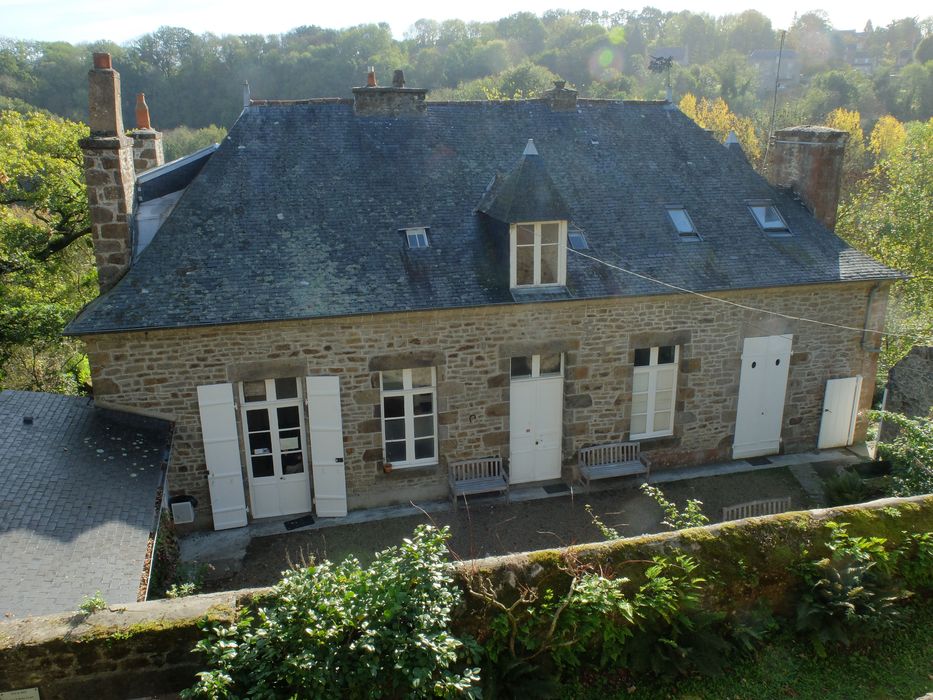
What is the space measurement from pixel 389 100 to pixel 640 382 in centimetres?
677

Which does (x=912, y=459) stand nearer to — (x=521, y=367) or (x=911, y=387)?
(x=911, y=387)

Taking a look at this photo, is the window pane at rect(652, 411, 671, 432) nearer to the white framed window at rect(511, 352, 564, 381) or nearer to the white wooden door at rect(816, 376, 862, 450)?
the white framed window at rect(511, 352, 564, 381)

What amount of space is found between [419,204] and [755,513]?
7.14 meters

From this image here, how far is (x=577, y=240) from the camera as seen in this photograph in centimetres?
1176

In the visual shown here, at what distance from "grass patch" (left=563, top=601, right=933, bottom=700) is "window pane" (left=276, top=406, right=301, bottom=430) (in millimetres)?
6170

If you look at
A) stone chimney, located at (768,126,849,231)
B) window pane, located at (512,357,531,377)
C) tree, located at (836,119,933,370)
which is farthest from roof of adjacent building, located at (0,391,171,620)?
tree, located at (836,119,933,370)

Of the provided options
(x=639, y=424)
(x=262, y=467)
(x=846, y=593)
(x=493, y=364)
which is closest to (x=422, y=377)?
(x=493, y=364)

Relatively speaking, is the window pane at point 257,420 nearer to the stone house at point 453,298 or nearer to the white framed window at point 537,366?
the stone house at point 453,298

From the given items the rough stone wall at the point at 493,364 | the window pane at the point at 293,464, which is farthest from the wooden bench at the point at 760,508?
the window pane at the point at 293,464

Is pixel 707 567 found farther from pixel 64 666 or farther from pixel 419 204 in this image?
pixel 419 204

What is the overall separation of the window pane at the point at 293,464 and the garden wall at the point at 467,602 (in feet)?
17.6

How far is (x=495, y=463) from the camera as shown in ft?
37.7

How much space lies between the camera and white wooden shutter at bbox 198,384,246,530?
10.1 m

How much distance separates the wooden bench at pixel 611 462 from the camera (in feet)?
38.3
